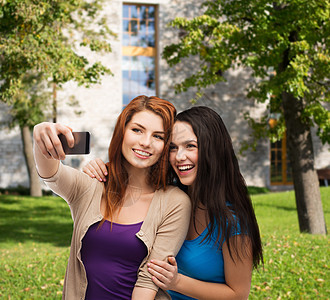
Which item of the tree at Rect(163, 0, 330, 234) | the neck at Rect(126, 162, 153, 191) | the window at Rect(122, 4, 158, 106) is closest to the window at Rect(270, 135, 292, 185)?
the window at Rect(122, 4, 158, 106)

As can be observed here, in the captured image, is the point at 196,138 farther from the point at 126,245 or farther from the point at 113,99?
the point at 113,99

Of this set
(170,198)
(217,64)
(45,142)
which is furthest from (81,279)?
(217,64)

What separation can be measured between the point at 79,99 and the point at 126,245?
17.8 meters

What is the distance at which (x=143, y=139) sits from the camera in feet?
6.72

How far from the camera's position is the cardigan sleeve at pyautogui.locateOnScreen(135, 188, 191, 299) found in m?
1.92

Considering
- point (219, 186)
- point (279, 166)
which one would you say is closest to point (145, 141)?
point (219, 186)

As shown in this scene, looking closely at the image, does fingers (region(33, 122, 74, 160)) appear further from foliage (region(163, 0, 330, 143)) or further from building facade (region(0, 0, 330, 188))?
building facade (region(0, 0, 330, 188))

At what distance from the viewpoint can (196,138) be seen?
214 centimetres

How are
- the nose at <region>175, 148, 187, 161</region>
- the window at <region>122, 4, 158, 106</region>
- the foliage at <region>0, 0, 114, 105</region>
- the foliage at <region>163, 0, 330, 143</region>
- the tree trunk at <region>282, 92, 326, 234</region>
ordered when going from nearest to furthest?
the nose at <region>175, 148, 187, 161</region>, the foliage at <region>0, 0, 114, 105</region>, the foliage at <region>163, 0, 330, 143</region>, the tree trunk at <region>282, 92, 326, 234</region>, the window at <region>122, 4, 158, 106</region>

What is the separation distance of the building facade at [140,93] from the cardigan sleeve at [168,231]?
635 inches

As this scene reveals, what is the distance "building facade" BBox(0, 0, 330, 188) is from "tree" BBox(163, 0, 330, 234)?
30.9 feet

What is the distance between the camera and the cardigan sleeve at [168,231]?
1.92 meters

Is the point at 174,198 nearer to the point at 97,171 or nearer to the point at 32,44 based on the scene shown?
the point at 97,171

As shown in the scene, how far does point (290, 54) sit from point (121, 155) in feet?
22.9
